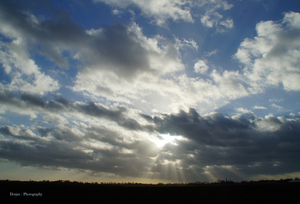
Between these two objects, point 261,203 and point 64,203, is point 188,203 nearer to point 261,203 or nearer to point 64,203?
point 261,203

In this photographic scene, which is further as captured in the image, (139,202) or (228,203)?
(139,202)

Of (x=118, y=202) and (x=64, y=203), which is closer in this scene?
(x=64, y=203)

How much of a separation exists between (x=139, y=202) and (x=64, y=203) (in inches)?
1051

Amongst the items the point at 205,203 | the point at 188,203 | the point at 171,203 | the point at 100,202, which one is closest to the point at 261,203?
the point at 205,203

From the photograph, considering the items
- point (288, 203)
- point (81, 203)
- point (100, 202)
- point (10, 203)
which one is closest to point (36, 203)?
point (10, 203)

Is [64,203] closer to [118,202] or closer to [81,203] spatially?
[81,203]

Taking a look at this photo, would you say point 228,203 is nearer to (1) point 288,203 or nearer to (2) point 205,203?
(2) point 205,203

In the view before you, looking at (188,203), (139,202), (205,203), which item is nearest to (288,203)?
(205,203)

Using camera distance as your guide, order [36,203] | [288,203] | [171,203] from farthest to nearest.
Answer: [171,203] → [36,203] → [288,203]

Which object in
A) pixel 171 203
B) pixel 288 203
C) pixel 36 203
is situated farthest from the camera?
pixel 171 203

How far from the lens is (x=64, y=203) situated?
61188mm

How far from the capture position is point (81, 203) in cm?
6300

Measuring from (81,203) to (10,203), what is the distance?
2278cm

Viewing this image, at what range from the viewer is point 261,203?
57906mm
